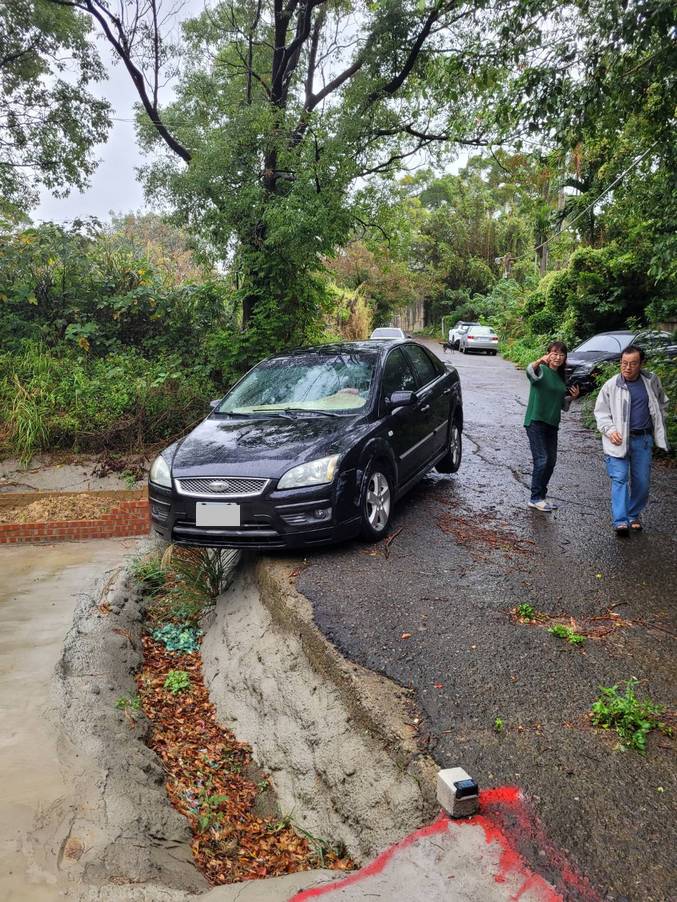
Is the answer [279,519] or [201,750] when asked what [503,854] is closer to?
[201,750]

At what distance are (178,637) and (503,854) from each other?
3783mm

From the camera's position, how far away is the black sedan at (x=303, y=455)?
474cm

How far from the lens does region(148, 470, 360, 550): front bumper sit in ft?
15.4

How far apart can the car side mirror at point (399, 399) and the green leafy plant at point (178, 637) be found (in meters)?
2.53

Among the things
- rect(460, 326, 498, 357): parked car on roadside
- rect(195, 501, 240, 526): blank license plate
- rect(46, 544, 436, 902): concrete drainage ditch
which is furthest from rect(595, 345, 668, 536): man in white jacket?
rect(460, 326, 498, 357): parked car on roadside

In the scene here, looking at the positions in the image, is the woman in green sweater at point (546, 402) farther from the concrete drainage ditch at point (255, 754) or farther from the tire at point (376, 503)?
the concrete drainage ditch at point (255, 754)

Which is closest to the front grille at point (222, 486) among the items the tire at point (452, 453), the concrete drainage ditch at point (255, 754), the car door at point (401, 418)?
the concrete drainage ditch at point (255, 754)

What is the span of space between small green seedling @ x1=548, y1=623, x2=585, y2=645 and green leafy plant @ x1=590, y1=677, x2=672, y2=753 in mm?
572

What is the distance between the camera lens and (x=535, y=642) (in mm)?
3789

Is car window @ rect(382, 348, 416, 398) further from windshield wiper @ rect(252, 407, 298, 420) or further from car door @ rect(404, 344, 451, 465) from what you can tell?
windshield wiper @ rect(252, 407, 298, 420)

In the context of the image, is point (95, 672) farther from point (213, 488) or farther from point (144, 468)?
point (144, 468)

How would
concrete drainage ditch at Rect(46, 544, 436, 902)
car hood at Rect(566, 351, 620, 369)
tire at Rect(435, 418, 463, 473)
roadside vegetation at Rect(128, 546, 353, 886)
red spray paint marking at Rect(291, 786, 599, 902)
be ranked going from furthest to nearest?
1. car hood at Rect(566, 351, 620, 369)
2. tire at Rect(435, 418, 463, 473)
3. roadside vegetation at Rect(128, 546, 353, 886)
4. concrete drainage ditch at Rect(46, 544, 436, 902)
5. red spray paint marking at Rect(291, 786, 599, 902)

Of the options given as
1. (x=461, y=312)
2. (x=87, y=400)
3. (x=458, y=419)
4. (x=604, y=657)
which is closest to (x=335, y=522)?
(x=604, y=657)

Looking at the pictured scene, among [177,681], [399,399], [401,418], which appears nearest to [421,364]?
[401,418]
